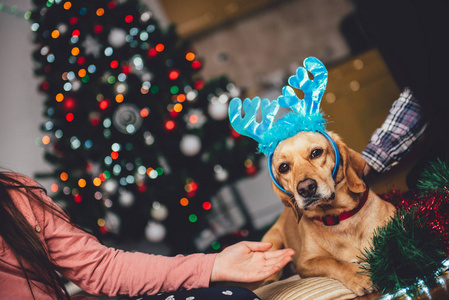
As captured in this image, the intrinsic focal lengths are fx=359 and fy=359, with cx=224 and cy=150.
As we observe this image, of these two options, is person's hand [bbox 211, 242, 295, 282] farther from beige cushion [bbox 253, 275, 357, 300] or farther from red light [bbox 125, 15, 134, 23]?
red light [bbox 125, 15, 134, 23]

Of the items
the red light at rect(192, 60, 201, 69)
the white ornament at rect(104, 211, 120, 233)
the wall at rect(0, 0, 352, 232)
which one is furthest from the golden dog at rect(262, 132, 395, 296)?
the wall at rect(0, 0, 352, 232)

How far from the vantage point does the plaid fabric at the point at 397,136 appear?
154cm

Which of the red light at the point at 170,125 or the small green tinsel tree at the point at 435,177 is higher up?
the red light at the point at 170,125

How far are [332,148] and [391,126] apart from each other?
398mm

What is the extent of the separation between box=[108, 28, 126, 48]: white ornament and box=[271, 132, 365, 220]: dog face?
2295mm

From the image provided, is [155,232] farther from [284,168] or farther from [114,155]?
[284,168]

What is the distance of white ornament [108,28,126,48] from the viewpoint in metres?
3.15

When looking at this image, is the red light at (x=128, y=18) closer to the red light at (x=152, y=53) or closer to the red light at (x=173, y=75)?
the red light at (x=152, y=53)

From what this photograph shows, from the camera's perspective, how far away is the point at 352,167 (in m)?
1.38

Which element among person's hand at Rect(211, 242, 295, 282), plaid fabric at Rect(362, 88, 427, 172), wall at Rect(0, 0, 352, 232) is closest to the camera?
person's hand at Rect(211, 242, 295, 282)

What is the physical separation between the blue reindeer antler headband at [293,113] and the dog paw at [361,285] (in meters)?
0.36

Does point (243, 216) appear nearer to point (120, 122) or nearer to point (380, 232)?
point (120, 122)

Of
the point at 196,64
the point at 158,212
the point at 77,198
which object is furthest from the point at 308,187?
the point at 77,198

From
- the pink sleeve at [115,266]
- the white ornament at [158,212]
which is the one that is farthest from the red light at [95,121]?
the pink sleeve at [115,266]
